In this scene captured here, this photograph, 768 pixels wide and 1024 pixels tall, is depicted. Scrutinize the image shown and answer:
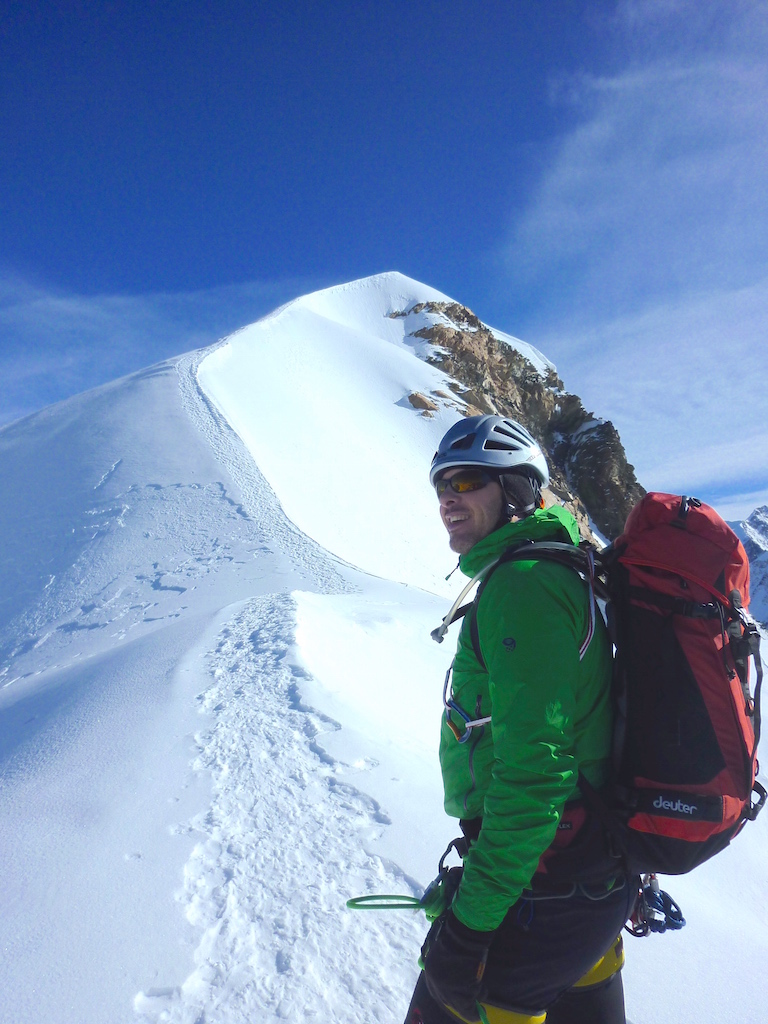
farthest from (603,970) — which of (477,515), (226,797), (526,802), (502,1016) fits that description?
(226,797)

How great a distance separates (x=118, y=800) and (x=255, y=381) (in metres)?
23.2

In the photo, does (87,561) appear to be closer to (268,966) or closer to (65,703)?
(65,703)

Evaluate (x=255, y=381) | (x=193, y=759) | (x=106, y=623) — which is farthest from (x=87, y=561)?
(x=255, y=381)

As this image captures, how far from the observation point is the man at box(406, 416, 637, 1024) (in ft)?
5.16

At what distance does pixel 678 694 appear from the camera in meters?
1.62

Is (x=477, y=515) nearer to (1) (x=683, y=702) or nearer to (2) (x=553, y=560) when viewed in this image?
(2) (x=553, y=560)

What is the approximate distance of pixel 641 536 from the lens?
184 centimetres

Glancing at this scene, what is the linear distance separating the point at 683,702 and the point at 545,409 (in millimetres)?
49266

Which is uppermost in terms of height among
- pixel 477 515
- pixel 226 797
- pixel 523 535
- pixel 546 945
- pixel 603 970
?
pixel 477 515

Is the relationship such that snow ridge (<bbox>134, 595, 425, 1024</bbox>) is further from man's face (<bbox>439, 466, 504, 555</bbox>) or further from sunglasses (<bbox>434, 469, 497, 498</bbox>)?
sunglasses (<bbox>434, 469, 497, 498</bbox>)

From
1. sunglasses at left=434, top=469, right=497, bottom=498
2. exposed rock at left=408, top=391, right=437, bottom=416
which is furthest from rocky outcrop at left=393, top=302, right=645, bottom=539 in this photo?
sunglasses at left=434, top=469, right=497, bottom=498

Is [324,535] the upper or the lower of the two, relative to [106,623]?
upper

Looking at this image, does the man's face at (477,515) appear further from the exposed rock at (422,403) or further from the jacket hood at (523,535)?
the exposed rock at (422,403)

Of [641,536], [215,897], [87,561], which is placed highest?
[87,561]
